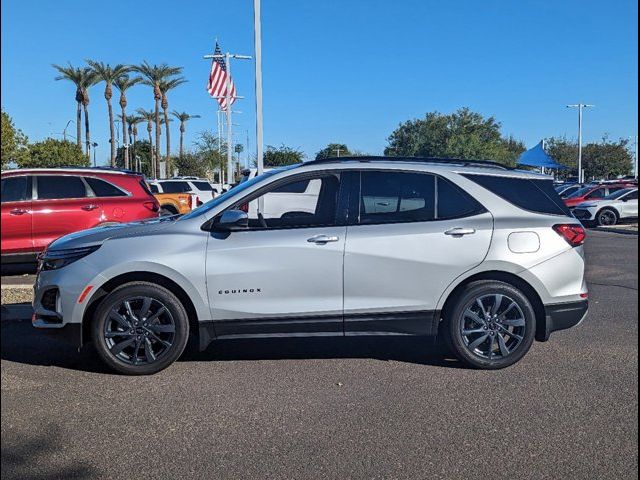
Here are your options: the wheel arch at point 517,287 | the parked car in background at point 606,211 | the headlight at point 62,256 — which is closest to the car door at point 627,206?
the parked car in background at point 606,211

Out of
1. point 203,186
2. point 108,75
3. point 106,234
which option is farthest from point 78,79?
point 106,234

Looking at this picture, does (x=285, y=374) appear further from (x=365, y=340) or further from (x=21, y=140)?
(x=21, y=140)

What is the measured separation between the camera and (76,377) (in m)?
5.02

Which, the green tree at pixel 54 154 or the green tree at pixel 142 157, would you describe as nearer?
the green tree at pixel 54 154

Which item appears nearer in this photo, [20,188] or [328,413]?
[328,413]

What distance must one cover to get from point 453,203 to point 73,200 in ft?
20.8

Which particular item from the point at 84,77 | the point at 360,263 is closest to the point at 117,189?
the point at 360,263

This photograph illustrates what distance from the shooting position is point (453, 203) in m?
5.34

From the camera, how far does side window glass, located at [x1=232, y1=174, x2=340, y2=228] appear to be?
5.25 metres

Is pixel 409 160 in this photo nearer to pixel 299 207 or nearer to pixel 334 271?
pixel 299 207

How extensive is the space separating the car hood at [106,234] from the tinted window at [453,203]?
2.31 m

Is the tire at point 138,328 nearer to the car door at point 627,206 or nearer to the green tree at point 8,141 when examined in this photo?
the green tree at point 8,141

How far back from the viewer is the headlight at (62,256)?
16.7ft

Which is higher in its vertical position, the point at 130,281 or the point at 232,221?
the point at 232,221
